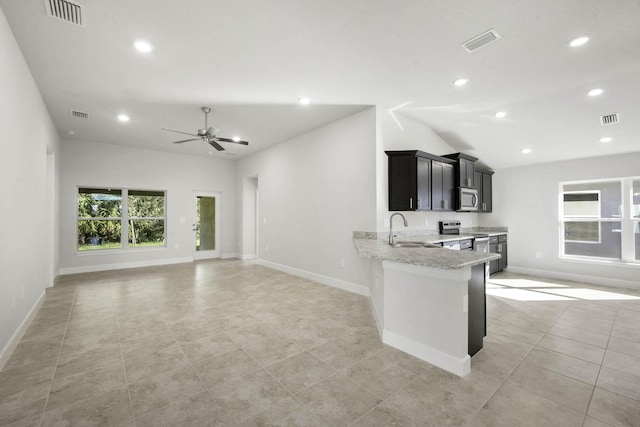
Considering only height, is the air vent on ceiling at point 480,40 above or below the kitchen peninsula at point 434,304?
above

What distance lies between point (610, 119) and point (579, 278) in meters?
3.11

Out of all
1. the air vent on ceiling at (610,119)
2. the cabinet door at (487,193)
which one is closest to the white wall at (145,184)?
the cabinet door at (487,193)

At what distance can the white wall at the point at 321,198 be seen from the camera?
4.37 metres

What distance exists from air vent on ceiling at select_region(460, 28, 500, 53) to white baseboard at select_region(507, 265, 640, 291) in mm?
5325

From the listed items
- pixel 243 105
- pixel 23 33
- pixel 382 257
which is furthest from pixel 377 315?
pixel 23 33

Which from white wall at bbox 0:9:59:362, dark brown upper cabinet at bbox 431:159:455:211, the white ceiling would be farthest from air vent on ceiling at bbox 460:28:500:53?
white wall at bbox 0:9:59:362

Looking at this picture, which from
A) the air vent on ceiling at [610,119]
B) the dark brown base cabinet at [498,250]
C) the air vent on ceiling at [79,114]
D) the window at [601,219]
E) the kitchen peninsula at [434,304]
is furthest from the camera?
the dark brown base cabinet at [498,250]

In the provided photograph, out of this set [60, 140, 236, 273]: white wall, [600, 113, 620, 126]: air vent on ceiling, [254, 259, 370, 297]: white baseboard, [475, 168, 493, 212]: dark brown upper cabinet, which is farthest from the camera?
[60, 140, 236, 273]: white wall

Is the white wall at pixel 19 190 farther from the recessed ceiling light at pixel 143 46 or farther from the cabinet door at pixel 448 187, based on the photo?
the cabinet door at pixel 448 187

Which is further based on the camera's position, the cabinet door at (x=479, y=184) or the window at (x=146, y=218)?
the window at (x=146, y=218)

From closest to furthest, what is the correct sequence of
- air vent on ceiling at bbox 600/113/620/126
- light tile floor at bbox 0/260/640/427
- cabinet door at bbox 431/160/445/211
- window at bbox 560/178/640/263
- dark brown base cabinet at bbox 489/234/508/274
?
light tile floor at bbox 0/260/640/427
air vent on ceiling at bbox 600/113/620/126
cabinet door at bbox 431/160/445/211
window at bbox 560/178/640/263
dark brown base cabinet at bbox 489/234/508/274

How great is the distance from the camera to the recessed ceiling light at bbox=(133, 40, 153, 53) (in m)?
2.65

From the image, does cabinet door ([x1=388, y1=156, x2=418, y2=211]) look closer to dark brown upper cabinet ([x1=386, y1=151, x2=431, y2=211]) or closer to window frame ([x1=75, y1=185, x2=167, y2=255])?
dark brown upper cabinet ([x1=386, y1=151, x2=431, y2=211])

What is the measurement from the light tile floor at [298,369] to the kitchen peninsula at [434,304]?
127 mm
